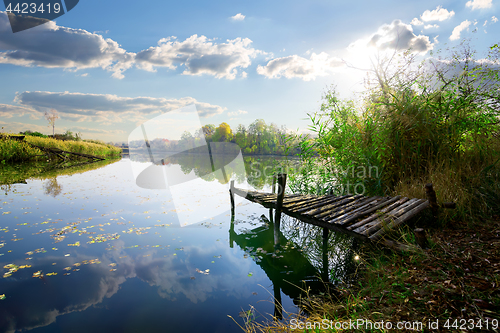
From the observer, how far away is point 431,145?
4.76 metres

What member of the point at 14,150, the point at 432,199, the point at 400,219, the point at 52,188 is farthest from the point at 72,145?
the point at 432,199

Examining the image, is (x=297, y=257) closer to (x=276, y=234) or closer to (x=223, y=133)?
(x=276, y=234)

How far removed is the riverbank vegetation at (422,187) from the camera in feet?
7.55

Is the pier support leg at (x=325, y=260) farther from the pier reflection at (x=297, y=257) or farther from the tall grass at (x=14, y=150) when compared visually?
the tall grass at (x=14, y=150)

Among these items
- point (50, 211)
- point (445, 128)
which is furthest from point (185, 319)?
point (50, 211)

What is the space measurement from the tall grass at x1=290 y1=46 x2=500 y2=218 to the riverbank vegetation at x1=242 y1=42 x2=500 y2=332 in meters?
0.02

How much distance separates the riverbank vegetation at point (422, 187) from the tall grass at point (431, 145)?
2 cm

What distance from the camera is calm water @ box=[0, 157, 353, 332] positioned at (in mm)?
3391

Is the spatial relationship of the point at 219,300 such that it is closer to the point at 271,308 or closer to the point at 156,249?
the point at 271,308

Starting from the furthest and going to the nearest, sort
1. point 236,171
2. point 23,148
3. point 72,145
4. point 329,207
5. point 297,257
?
point 72,145
point 236,171
point 23,148
point 297,257
point 329,207

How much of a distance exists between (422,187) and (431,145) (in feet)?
3.20

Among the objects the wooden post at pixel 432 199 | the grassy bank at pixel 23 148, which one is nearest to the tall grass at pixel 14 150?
the grassy bank at pixel 23 148

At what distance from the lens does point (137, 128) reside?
6.06m

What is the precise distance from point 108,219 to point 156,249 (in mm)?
2929
